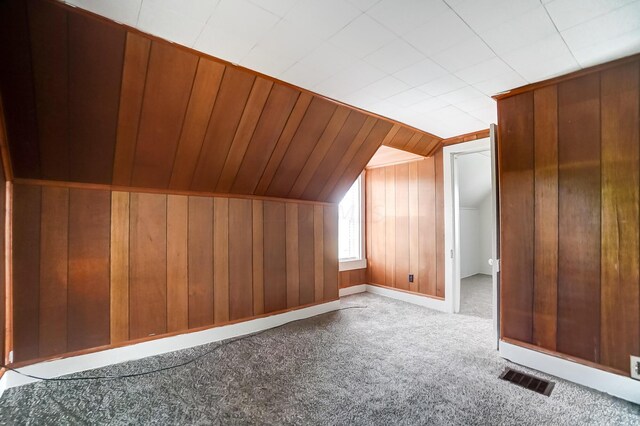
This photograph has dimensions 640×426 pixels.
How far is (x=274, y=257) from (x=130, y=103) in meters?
1.93

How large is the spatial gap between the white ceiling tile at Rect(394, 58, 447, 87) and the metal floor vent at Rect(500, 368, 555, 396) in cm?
229

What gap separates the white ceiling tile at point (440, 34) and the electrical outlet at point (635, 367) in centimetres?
226

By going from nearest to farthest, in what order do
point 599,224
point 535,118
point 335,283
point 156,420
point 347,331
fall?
1. point 156,420
2. point 599,224
3. point 535,118
4. point 347,331
5. point 335,283

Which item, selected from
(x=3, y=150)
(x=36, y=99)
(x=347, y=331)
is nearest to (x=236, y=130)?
(x=36, y=99)

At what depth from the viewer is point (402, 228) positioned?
4227 millimetres

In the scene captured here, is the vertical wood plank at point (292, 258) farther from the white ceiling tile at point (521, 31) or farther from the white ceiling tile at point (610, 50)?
the white ceiling tile at point (610, 50)

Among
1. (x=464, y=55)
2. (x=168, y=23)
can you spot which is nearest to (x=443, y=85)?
(x=464, y=55)

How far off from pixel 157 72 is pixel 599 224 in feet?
10.2

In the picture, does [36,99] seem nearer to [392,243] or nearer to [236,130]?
[236,130]

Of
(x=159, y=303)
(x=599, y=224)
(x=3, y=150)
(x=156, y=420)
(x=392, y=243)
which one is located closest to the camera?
(x=156, y=420)

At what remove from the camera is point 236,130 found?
237 cm

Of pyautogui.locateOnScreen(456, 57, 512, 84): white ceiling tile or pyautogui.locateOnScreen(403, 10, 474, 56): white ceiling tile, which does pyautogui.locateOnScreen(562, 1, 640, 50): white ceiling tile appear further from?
pyautogui.locateOnScreen(403, 10, 474, 56): white ceiling tile

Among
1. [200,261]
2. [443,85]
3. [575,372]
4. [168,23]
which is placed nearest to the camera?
[168,23]

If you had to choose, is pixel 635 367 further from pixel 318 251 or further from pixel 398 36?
pixel 318 251
